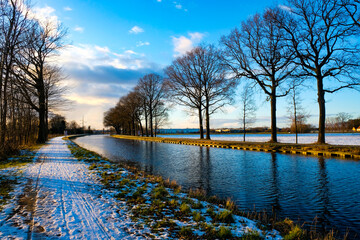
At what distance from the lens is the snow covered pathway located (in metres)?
3.98

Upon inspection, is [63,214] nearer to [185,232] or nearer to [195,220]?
[185,232]

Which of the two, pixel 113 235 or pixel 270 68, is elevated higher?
pixel 270 68

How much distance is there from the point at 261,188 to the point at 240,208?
2.46 meters

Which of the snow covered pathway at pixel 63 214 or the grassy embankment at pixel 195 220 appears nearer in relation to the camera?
the snow covered pathway at pixel 63 214

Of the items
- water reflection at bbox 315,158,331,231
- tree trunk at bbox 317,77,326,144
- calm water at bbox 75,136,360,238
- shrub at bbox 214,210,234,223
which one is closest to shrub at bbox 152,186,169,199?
calm water at bbox 75,136,360,238

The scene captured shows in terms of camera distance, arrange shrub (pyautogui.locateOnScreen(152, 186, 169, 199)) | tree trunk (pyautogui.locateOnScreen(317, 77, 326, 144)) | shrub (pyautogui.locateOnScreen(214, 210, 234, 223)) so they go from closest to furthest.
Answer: shrub (pyautogui.locateOnScreen(214, 210, 234, 223))
shrub (pyautogui.locateOnScreen(152, 186, 169, 199))
tree trunk (pyautogui.locateOnScreen(317, 77, 326, 144))

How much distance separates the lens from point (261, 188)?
8266mm

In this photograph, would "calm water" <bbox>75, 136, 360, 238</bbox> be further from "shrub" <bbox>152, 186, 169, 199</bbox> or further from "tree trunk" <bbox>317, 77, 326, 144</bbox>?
"tree trunk" <bbox>317, 77, 326, 144</bbox>

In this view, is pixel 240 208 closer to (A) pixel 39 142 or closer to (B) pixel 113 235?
(B) pixel 113 235

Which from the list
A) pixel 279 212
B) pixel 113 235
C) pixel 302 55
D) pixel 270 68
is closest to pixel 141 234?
pixel 113 235

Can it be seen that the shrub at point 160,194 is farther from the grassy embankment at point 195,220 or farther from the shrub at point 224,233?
the shrub at point 224,233

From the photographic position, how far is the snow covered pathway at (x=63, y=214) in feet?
13.1

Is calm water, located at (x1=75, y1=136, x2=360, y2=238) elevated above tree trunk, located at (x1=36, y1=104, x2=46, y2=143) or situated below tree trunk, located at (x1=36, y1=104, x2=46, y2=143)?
below

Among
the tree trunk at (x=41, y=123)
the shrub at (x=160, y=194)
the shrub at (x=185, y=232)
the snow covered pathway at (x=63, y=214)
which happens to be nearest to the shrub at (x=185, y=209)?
the shrub at (x=185, y=232)
